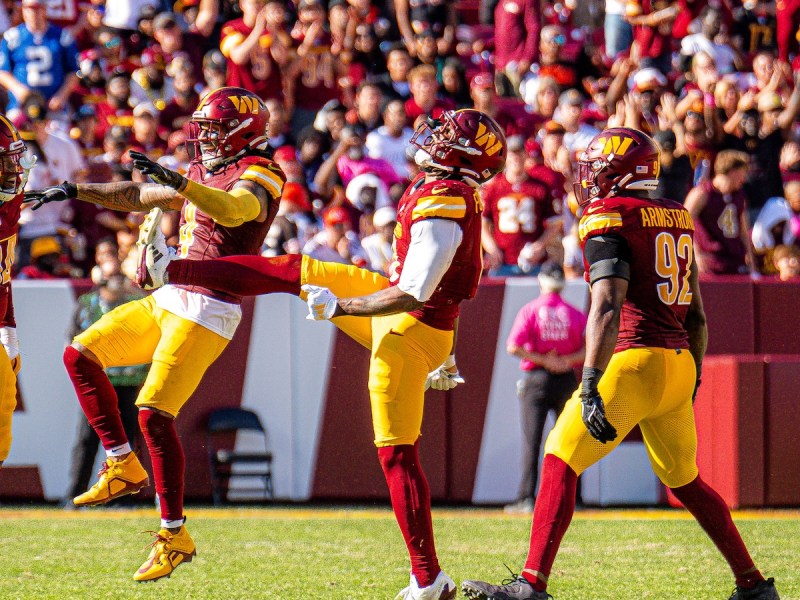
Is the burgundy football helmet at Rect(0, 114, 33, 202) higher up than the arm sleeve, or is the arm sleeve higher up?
the burgundy football helmet at Rect(0, 114, 33, 202)

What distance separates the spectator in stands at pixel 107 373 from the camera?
31.9 feet

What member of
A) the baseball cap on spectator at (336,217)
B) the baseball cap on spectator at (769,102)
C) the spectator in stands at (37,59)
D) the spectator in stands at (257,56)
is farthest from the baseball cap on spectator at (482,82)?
the spectator in stands at (37,59)

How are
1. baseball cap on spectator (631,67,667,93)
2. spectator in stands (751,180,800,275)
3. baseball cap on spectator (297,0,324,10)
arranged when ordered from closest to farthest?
spectator in stands (751,180,800,275)
baseball cap on spectator (631,67,667,93)
baseball cap on spectator (297,0,324,10)

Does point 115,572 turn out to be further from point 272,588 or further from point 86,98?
point 86,98

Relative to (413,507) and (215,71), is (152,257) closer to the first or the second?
(413,507)

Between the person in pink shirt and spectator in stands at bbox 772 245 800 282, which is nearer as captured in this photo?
the person in pink shirt

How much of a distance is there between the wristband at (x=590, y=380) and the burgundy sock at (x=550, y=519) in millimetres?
307

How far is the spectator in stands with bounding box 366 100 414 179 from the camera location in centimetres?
1162

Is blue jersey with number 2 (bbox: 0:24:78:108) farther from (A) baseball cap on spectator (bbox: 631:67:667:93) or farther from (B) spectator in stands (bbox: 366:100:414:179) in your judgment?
(A) baseball cap on spectator (bbox: 631:67:667:93)

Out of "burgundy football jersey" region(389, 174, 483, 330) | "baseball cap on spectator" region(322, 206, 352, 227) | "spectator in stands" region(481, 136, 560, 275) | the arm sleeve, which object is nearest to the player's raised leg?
"burgundy football jersey" region(389, 174, 483, 330)

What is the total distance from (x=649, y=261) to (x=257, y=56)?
24.4ft

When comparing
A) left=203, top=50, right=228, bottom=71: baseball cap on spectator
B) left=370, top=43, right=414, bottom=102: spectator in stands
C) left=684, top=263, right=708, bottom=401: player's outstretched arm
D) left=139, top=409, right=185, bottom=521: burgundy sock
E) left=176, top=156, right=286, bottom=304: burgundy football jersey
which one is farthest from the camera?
left=370, top=43, right=414, bottom=102: spectator in stands

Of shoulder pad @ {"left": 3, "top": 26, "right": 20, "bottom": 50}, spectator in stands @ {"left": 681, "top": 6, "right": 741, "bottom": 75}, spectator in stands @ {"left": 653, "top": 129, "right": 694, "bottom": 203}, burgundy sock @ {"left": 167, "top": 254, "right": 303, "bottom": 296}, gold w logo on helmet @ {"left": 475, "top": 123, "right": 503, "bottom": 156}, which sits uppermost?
spectator in stands @ {"left": 681, "top": 6, "right": 741, "bottom": 75}

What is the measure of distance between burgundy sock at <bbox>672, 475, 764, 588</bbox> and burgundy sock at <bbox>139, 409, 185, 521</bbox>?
2.23 m
